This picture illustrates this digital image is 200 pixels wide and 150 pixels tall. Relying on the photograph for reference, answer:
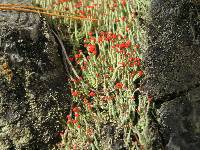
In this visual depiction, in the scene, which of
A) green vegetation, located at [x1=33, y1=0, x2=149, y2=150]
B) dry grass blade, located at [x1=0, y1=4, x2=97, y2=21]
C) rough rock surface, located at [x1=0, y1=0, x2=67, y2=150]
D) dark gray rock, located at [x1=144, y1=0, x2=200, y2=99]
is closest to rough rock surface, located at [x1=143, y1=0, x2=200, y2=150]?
dark gray rock, located at [x1=144, y1=0, x2=200, y2=99]

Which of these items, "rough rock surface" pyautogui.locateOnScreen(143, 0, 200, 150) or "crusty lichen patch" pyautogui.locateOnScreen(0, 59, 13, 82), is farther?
"crusty lichen patch" pyautogui.locateOnScreen(0, 59, 13, 82)

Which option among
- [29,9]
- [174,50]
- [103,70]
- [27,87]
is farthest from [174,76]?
[29,9]

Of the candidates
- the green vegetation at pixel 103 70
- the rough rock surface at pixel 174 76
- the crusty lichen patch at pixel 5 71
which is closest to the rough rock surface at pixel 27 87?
the crusty lichen patch at pixel 5 71

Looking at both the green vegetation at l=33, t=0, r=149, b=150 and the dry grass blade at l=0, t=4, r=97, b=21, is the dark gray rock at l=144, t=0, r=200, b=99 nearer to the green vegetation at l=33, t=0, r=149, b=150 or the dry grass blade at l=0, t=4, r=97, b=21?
the green vegetation at l=33, t=0, r=149, b=150

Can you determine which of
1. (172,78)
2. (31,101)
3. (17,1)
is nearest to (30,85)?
(31,101)

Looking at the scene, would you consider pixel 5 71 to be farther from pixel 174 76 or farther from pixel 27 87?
pixel 174 76

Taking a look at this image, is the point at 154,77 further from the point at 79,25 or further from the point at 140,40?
the point at 79,25

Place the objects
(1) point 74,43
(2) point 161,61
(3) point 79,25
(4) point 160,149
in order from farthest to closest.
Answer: (3) point 79,25 → (1) point 74,43 → (2) point 161,61 → (4) point 160,149
